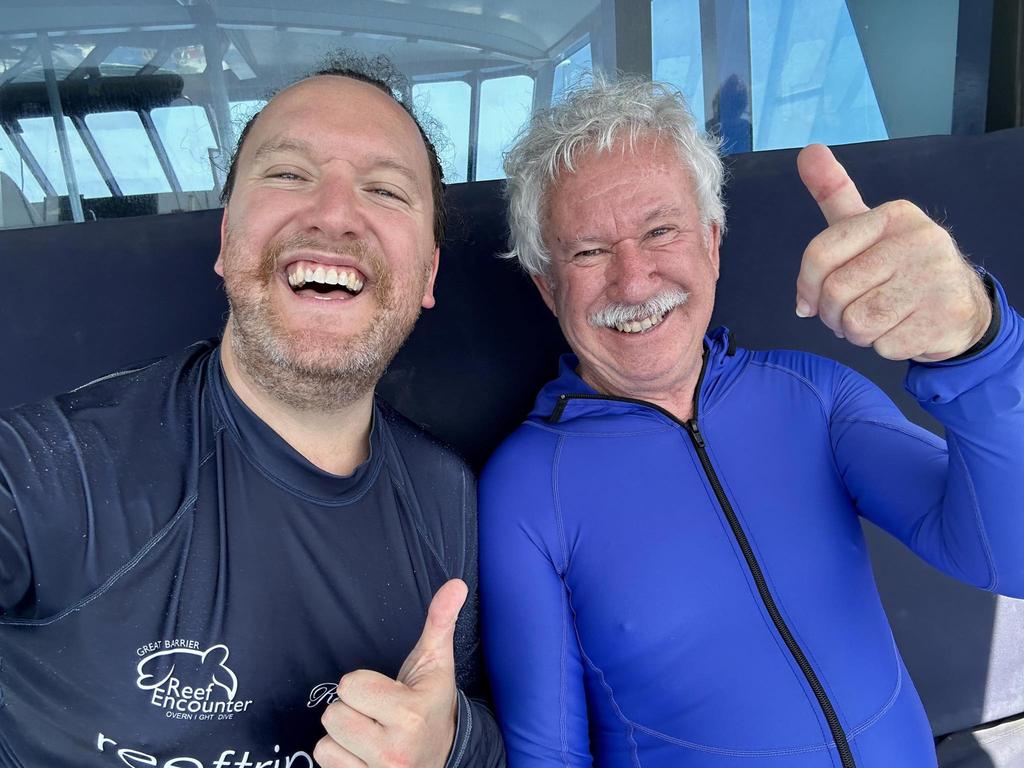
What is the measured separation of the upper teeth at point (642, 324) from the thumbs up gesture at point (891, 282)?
515mm

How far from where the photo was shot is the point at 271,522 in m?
1.01

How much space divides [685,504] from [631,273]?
44cm

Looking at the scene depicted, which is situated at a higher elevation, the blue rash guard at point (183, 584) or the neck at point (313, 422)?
the neck at point (313, 422)

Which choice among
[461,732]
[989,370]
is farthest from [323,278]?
[989,370]

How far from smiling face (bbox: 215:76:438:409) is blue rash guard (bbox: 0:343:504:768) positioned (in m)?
0.11

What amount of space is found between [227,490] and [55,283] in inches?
30.9

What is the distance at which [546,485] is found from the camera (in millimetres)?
1280

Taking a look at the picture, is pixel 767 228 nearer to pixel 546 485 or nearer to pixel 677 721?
pixel 546 485

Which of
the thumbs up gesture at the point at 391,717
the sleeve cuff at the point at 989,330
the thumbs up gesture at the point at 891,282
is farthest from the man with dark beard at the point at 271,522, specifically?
the sleeve cuff at the point at 989,330

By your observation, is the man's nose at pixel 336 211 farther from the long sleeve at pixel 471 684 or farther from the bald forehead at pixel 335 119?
the long sleeve at pixel 471 684

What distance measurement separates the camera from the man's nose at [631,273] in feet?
4.23

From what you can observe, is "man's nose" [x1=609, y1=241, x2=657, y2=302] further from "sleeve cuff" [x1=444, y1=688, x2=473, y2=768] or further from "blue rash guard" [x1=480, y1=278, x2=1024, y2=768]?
"sleeve cuff" [x1=444, y1=688, x2=473, y2=768]

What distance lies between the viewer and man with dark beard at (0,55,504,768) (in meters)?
0.89

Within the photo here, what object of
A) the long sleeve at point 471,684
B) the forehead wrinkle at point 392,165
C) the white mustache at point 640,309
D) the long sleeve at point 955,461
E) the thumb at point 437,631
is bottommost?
the long sleeve at point 471,684
